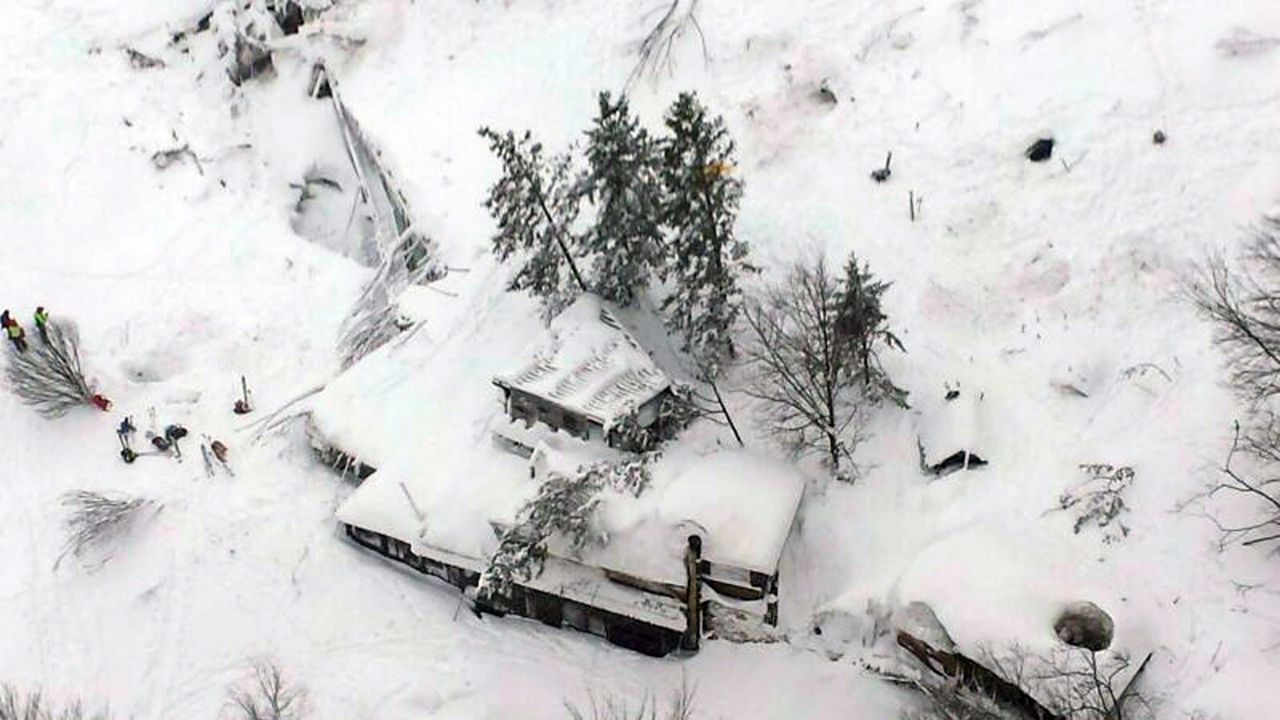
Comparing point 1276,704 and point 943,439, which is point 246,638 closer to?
point 943,439

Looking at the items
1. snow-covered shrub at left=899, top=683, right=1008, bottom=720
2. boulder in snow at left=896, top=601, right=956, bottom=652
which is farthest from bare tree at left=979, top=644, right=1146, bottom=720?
boulder in snow at left=896, top=601, right=956, bottom=652

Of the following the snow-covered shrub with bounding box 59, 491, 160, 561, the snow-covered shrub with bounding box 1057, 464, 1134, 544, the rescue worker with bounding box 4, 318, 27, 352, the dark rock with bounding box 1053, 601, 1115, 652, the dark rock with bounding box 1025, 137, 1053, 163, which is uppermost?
the dark rock with bounding box 1025, 137, 1053, 163

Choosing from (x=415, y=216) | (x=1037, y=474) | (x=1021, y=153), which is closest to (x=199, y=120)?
(x=415, y=216)

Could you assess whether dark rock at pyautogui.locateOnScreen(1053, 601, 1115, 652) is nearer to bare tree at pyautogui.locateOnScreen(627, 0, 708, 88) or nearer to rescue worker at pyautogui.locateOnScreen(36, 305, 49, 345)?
bare tree at pyautogui.locateOnScreen(627, 0, 708, 88)

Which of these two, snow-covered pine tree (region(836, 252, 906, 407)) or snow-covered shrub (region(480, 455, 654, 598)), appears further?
snow-covered pine tree (region(836, 252, 906, 407))

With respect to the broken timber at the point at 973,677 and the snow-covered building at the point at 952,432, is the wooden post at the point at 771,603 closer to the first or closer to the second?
the broken timber at the point at 973,677

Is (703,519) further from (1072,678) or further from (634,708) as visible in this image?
(1072,678)

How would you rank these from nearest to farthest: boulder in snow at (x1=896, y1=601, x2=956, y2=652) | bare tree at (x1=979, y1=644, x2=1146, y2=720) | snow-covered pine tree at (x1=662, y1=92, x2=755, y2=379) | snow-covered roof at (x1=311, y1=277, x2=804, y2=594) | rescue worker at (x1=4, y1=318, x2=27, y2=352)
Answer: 1. bare tree at (x1=979, y1=644, x2=1146, y2=720)
2. boulder in snow at (x1=896, y1=601, x2=956, y2=652)
3. snow-covered roof at (x1=311, y1=277, x2=804, y2=594)
4. snow-covered pine tree at (x1=662, y1=92, x2=755, y2=379)
5. rescue worker at (x1=4, y1=318, x2=27, y2=352)
